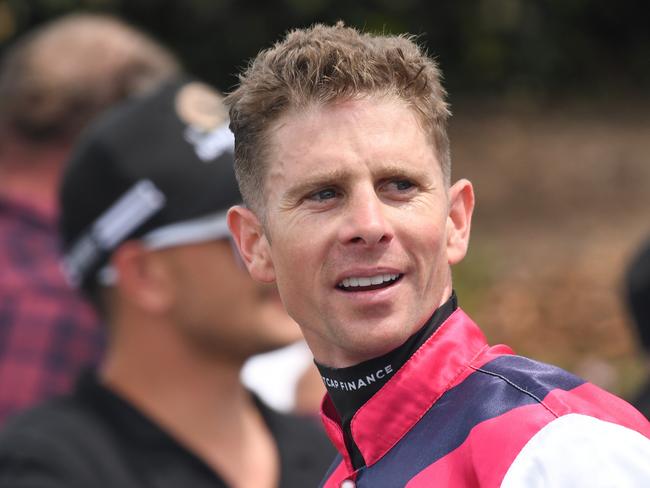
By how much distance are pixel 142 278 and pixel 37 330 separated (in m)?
0.94

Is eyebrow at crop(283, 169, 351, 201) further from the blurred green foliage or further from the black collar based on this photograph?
the blurred green foliage

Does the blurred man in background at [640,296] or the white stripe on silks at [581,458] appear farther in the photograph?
the blurred man in background at [640,296]

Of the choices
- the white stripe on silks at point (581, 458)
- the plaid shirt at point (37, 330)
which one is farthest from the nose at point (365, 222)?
the plaid shirt at point (37, 330)

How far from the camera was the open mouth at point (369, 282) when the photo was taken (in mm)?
1833

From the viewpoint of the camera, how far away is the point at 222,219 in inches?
127

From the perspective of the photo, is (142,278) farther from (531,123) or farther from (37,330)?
(531,123)

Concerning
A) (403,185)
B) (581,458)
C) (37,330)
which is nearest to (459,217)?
(403,185)

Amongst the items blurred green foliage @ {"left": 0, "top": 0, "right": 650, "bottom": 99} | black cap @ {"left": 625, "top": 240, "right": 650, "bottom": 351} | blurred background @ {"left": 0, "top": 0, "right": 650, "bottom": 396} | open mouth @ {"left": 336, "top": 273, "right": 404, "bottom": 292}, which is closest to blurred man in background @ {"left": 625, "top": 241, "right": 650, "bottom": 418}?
black cap @ {"left": 625, "top": 240, "right": 650, "bottom": 351}

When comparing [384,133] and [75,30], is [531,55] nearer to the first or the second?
[75,30]

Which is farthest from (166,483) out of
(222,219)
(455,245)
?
(455,245)

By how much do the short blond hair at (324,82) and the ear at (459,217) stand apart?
0.04 metres

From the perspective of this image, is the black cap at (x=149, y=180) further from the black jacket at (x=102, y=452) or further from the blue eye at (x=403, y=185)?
→ the blue eye at (x=403, y=185)

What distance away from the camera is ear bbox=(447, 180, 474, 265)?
196cm

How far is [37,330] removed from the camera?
163 inches
